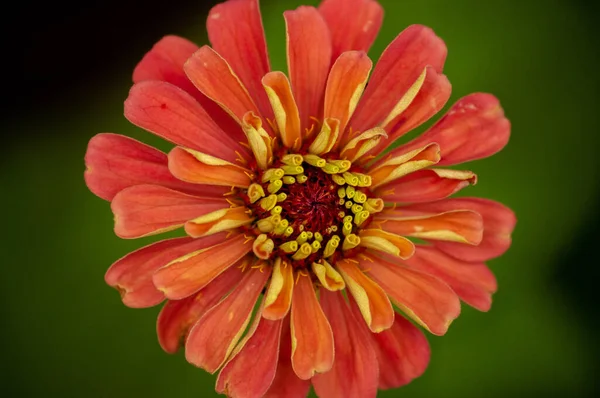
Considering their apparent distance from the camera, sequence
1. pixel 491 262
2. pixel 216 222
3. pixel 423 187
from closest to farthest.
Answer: pixel 216 222 < pixel 423 187 < pixel 491 262

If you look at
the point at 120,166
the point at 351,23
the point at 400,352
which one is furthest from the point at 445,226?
the point at 120,166

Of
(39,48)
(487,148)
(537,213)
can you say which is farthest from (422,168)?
(39,48)

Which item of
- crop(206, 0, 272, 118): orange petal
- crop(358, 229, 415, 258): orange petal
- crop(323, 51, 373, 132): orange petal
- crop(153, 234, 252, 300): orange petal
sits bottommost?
crop(358, 229, 415, 258): orange petal

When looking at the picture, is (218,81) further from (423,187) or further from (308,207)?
(423,187)

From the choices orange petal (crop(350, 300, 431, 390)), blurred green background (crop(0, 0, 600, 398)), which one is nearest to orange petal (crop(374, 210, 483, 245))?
orange petal (crop(350, 300, 431, 390))

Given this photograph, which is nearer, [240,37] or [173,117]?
[173,117]

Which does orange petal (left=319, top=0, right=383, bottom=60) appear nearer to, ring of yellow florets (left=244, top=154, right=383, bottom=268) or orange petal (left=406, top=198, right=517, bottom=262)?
ring of yellow florets (left=244, top=154, right=383, bottom=268)

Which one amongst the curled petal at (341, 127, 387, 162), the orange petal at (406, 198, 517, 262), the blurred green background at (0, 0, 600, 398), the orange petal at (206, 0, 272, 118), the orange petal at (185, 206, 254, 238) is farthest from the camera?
the blurred green background at (0, 0, 600, 398)
